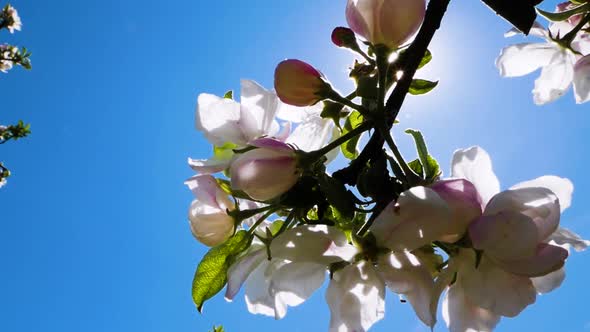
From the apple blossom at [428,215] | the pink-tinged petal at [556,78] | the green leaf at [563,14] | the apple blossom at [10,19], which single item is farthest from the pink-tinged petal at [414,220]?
the apple blossom at [10,19]

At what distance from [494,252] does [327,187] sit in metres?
0.15

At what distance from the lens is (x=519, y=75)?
98 cm

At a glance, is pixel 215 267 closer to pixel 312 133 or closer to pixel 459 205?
pixel 312 133

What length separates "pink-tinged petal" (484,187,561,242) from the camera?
1.42ft

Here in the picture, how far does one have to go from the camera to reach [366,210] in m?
0.52

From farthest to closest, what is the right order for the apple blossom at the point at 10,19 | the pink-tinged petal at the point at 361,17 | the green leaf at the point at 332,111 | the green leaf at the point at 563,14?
1. the apple blossom at the point at 10,19
2. the green leaf at the point at 563,14
3. the green leaf at the point at 332,111
4. the pink-tinged petal at the point at 361,17

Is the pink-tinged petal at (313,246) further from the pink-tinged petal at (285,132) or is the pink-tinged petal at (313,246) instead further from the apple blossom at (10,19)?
the apple blossom at (10,19)

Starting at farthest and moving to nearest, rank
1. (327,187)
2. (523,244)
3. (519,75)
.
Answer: (519,75) → (327,187) → (523,244)

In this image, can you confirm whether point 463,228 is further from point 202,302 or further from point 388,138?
point 202,302

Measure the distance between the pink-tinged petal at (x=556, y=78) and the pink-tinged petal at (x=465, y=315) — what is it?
0.60m

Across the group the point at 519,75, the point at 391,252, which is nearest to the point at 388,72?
the point at 391,252

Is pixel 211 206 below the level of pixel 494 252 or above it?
above

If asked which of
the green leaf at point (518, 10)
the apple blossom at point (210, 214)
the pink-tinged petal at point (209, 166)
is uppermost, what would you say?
the green leaf at point (518, 10)

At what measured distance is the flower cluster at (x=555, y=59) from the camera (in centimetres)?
94
